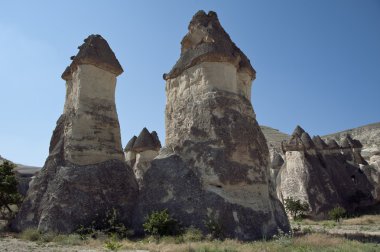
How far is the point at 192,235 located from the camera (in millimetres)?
12125

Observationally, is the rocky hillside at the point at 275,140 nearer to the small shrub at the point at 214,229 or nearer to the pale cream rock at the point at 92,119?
the pale cream rock at the point at 92,119

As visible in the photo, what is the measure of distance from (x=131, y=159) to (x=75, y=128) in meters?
13.1

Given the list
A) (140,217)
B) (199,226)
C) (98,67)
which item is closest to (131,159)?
(98,67)

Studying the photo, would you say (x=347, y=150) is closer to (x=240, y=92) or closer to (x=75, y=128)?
(x=240, y=92)

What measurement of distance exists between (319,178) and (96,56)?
17916 millimetres

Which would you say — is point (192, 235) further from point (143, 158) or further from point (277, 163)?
point (277, 163)

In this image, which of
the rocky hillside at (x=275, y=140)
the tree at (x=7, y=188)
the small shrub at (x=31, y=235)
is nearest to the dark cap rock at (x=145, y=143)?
the tree at (x=7, y=188)

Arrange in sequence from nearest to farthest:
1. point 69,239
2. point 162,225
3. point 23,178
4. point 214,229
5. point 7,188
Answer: point 214,229 → point 69,239 → point 162,225 → point 7,188 → point 23,178

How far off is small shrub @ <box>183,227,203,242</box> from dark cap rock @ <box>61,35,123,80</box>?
8.99 meters

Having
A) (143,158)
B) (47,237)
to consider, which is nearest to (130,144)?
(143,158)

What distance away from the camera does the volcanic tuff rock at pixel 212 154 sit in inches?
513

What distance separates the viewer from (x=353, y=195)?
97.0 feet

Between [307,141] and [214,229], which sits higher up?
[307,141]

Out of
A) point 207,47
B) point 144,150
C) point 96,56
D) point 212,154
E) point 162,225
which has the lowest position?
point 162,225
